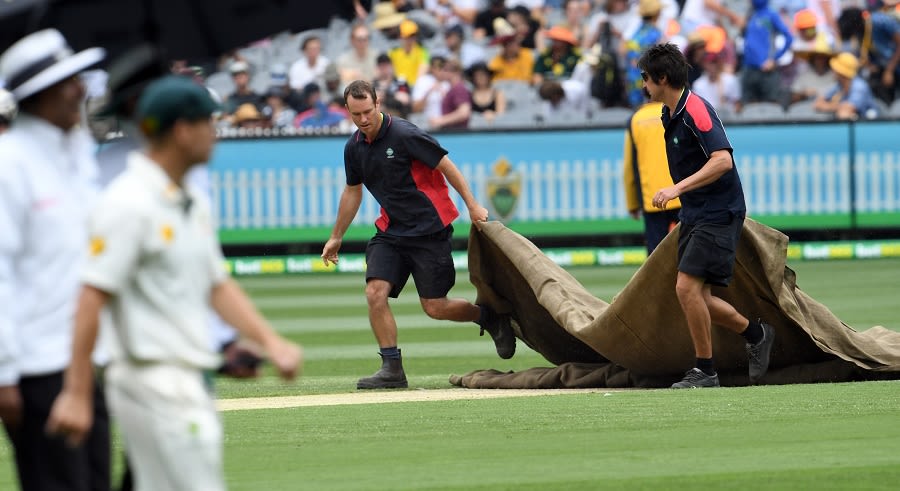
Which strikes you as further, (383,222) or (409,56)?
(409,56)

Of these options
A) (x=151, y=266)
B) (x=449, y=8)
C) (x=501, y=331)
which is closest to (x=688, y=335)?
(x=501, y=331)

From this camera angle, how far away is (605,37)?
23.9 m

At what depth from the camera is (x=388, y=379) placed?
1187 cm

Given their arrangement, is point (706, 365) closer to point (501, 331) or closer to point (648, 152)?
point (501, 331)

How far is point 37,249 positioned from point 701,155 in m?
6.14

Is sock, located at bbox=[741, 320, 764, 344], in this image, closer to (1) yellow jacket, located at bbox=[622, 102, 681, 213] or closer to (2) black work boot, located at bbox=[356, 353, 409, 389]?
(2) black work boot, located at bbox=[356, 353, 409, 389]

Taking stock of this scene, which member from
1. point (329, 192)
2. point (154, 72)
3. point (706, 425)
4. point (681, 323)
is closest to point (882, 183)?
point (329, 192)

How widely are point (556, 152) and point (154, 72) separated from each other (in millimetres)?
16668

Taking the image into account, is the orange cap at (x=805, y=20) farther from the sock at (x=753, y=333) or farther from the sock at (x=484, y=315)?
the sock at (x=753, y=333)

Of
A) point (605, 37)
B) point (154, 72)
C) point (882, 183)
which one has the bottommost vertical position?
point (882, 183)

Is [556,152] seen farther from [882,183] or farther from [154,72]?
[154,72]

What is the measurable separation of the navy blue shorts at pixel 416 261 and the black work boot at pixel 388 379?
2.02 ft

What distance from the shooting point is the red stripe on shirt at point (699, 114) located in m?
10.8

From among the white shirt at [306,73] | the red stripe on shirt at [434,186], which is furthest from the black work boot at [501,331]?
the white shirt at [306,73]
